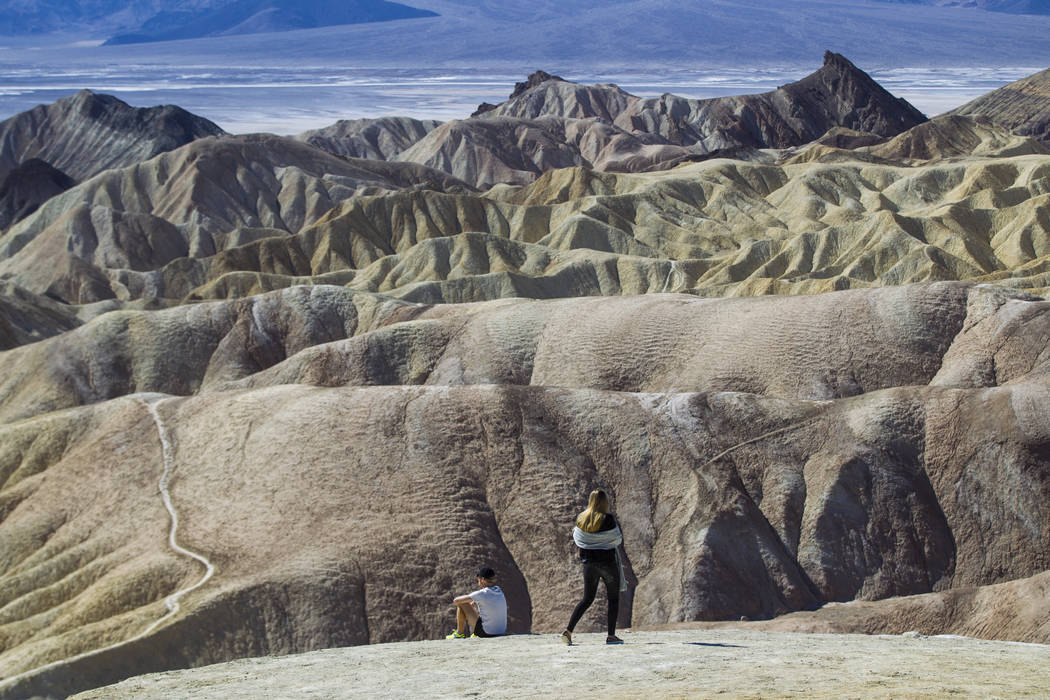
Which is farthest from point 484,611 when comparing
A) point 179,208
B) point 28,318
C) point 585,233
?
point 179,208

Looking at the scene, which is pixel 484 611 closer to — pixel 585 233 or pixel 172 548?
pixel 172 548

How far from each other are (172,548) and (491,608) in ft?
50.7

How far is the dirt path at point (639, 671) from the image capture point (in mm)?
16609

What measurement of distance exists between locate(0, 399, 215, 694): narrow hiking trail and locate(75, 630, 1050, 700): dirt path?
7282mm

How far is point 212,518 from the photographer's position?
118ft

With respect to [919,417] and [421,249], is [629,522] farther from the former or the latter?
[421,249]

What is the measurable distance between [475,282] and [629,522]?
5564 cm

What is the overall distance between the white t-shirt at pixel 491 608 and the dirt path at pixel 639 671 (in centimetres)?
36

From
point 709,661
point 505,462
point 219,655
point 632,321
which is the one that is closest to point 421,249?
point 632,321

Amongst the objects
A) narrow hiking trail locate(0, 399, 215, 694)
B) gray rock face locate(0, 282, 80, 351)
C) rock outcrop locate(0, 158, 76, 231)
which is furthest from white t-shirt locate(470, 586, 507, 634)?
rock outcrop locate(0, 158, 76, 231)

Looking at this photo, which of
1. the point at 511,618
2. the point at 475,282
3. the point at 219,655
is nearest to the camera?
the point at 219,655

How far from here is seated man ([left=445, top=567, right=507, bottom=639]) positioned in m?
21.6

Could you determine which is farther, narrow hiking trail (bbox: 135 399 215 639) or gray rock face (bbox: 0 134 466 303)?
gray rock face (bbox: 0 134 466 303)

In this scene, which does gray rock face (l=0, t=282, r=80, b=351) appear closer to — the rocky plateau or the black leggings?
the rocky plateau
